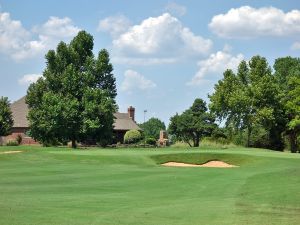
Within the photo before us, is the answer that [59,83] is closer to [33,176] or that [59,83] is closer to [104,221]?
[33,176]

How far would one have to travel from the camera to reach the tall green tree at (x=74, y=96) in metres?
61.5

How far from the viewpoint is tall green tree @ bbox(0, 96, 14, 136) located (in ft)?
241

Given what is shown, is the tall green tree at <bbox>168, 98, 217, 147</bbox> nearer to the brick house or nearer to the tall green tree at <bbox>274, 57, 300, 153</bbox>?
the brick house

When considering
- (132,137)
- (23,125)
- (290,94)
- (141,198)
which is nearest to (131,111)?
(132,137)

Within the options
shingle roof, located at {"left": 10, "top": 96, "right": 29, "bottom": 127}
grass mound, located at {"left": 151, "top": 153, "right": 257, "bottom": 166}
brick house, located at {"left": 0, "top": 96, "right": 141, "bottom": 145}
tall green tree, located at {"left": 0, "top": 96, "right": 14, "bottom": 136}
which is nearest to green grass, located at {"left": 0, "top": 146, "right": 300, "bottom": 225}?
grass mound, located at {"left": 151, "top": 153, "right": 257, "bottom": 166}

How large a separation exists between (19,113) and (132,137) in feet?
61.7

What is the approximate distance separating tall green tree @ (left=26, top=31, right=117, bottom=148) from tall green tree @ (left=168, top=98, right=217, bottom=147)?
22.0 meters

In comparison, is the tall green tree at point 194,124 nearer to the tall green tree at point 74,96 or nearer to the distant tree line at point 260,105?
the distant tree line at point 260,105

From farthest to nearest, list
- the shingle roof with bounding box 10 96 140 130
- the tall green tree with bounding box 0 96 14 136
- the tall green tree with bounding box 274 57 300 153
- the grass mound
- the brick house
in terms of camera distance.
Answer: the shingle roof with bounding box 10 96 140 130 < the brick house < the tall green tree with bounding box 0 96 14 136 < the tall green tree with bounding box 274 57 300 153 < the grass mound

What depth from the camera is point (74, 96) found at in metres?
64.4

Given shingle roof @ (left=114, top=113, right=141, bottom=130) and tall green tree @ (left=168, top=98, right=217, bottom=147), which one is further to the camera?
shingle roof @ (left=114, top=113, right=141, bottom=130)

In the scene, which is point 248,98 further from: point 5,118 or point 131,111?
point 131,111

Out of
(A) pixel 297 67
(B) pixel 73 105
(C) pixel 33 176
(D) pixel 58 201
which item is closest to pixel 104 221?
(D) pixel 58 201

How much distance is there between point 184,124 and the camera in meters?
86.8
